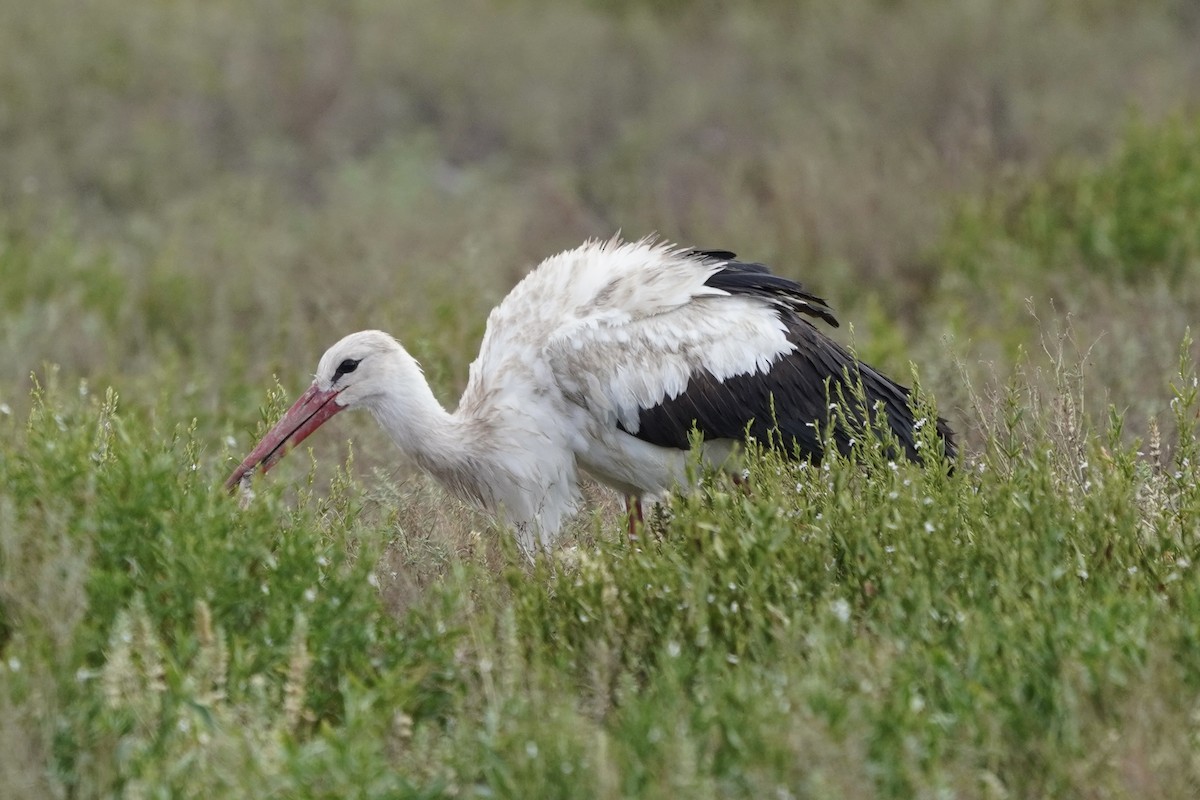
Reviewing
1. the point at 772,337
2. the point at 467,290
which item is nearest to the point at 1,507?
the point at 772,337

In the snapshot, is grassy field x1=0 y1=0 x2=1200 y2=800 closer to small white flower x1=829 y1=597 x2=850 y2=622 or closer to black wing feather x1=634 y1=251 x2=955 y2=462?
small white flower x1=829 y1=597 x2=850 y2=622

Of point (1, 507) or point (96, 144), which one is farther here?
point (96, 144)

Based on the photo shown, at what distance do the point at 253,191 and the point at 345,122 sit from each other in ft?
8.77

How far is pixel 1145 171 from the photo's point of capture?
909 centimetres

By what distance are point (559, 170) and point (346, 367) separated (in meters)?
7.59

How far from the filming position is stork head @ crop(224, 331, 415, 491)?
5.38 meters

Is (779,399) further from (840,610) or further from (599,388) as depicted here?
(840,610)

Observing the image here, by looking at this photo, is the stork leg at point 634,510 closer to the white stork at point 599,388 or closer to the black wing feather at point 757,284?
the white stork at point 599,388

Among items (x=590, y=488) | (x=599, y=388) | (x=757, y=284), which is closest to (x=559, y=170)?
(x=590, y=488)

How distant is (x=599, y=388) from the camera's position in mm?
5285

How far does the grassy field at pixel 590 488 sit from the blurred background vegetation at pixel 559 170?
0.13 feet

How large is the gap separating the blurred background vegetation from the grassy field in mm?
40

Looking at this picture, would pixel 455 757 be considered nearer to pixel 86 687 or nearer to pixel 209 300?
pixel 86 687

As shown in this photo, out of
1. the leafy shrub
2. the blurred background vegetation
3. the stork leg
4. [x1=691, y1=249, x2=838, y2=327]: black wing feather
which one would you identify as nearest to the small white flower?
the blurred background vegetation
